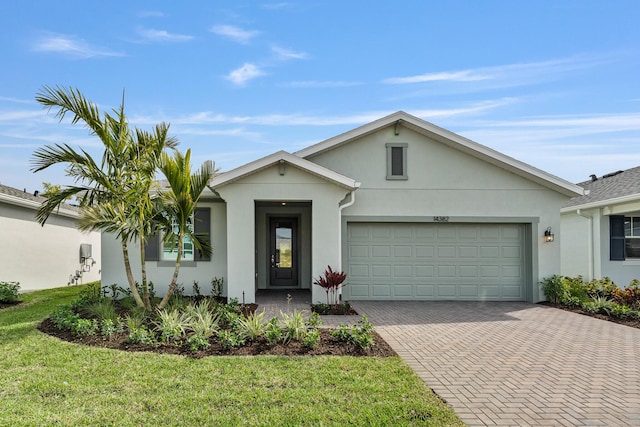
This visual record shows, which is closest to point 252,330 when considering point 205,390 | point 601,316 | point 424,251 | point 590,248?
point 205,390

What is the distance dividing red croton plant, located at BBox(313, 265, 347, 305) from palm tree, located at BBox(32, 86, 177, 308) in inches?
158

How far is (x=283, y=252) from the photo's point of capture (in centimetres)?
1348

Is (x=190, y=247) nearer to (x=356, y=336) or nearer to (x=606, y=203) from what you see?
(x=356, y=336)

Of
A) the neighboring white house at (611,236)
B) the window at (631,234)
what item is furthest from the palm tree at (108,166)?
the window at (631,234)

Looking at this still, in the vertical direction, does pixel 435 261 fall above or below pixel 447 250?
below

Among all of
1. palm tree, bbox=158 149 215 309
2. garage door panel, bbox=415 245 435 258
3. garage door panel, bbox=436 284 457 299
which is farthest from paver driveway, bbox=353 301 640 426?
palm tree, bbox=158 149 215 309

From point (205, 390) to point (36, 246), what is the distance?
43.7 ft

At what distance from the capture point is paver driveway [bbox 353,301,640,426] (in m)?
4.10

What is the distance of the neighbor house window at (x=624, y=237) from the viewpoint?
13.0m

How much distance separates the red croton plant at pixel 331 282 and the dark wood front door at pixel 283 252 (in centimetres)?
355

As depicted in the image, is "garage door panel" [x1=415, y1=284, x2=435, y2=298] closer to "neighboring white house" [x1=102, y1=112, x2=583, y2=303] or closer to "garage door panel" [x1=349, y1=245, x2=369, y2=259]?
"neighboring white house" [x1=102, y1=112, x2=583, y2=303]

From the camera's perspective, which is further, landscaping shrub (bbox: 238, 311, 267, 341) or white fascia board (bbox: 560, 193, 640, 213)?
white fascia board (bbox: 560, 193, 640, 213)

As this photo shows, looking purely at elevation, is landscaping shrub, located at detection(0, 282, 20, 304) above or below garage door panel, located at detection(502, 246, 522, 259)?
below

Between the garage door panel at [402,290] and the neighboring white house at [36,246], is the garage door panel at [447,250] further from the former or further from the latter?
the neighboring white house at [36,246]
